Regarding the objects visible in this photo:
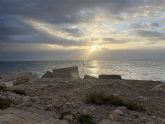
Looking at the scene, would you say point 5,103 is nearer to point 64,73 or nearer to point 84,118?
point 84,118

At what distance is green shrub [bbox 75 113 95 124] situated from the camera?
9.26 m

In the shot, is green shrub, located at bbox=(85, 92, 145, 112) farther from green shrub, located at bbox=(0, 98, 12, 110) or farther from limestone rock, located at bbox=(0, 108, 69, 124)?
green shrub, located at bbox=(0, 98, 12, 110)

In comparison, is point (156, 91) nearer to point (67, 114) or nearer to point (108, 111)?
point (108, 111)

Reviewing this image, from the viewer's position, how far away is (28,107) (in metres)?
10.7

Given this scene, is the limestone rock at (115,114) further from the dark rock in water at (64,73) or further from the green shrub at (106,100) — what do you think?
the dark rock in water at (64,73)

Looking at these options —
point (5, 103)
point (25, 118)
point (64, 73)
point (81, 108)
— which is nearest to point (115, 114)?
point (81, 108)

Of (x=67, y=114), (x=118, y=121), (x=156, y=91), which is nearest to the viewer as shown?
(x=118, y=121)

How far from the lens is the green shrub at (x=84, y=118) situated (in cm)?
926

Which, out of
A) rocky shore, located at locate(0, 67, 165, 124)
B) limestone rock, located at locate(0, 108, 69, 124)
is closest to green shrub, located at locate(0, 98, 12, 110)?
rocky shore, located at locate(0, 67, 165, 124)

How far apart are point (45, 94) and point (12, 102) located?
7.76ft

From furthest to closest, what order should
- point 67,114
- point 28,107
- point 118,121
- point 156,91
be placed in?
1. point 156,91
2. point 28,107
3. point 67,114
4. point 118,121

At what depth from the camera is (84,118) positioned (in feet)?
31.0

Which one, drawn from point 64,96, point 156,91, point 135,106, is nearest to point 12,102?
point 64,96

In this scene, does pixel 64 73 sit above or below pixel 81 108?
above
